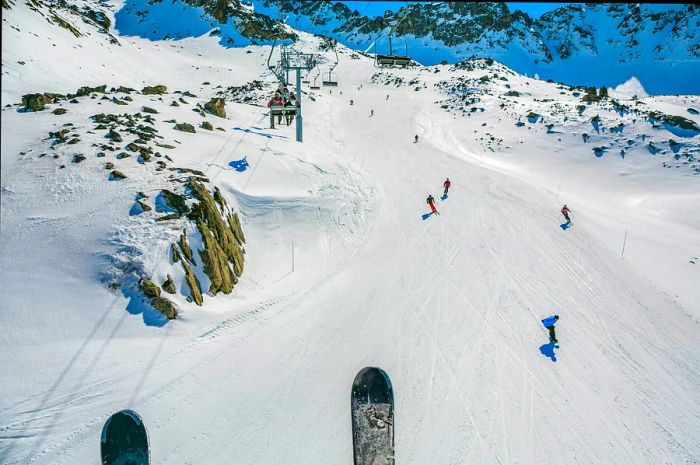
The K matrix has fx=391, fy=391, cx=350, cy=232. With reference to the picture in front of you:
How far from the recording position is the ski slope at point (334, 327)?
955cm

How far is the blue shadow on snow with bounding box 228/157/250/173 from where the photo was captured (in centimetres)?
1867

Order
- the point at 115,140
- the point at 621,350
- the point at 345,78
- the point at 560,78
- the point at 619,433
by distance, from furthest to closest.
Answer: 1. the point at 560,78
2. the point at 345,78
3. the point at 115,140
4. the point at 621,350
5. the point at 619,433

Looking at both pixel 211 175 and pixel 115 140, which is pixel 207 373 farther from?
pixel 115 140

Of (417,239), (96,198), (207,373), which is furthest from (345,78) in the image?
(207,373)

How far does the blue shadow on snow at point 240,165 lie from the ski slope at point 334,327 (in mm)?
214

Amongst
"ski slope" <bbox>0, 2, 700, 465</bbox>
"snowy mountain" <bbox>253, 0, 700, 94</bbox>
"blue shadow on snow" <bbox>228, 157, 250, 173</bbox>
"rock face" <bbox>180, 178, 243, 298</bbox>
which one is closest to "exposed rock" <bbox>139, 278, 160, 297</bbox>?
"ski slope" <bbox>0, 2, 700, 465</bbox>

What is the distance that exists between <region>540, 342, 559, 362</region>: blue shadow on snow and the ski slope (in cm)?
18

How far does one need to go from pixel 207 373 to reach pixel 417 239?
11.4 m

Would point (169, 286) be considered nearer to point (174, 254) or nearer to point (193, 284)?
point (193, 284)

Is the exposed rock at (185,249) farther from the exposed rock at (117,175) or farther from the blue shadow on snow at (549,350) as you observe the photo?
the blue shadow on snow at (549,350)

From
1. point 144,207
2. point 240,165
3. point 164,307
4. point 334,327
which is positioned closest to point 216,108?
point 240,165

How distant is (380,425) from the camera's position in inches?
359

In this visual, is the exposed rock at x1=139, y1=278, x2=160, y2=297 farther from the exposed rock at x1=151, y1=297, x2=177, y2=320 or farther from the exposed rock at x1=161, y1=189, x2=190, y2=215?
the exposed rock at x1=161, y1=189, x2=190, y2=215

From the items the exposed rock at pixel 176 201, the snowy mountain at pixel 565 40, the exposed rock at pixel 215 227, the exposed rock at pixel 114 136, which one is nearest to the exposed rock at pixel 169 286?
the exposed rock at pixel 215 227
